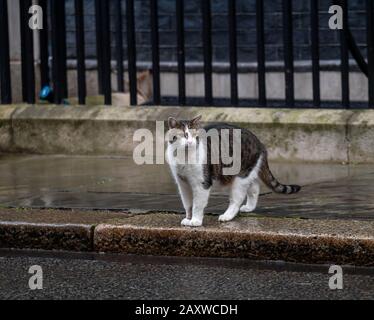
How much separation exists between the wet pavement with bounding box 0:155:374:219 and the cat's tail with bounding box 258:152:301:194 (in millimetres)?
111

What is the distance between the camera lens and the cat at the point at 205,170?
6.87 m

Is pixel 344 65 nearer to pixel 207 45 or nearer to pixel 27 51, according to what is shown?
pixel 207 45

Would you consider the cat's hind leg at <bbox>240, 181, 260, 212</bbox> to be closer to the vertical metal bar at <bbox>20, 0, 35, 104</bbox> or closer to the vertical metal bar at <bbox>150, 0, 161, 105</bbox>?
the vertical metal bar at <bbox>150, 0, 161, 105</bbox>

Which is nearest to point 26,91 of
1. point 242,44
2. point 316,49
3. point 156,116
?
point 156,116

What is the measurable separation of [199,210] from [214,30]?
8.33 m

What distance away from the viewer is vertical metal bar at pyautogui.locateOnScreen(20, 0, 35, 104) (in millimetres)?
10680

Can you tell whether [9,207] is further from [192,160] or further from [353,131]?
[353,131]

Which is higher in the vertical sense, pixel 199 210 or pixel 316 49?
pixel 316 49

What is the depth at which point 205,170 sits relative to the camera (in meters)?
6.92

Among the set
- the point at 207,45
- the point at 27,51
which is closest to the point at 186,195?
the point at 207,45

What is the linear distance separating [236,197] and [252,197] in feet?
1.02
